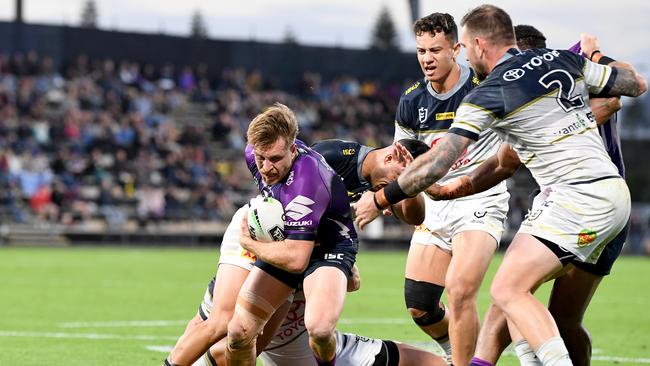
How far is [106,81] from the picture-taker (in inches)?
1427

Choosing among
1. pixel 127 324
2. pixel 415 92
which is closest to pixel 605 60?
pixel 415 92

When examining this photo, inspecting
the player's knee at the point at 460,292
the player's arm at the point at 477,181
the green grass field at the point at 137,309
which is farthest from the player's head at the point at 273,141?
the green grass field at the point at 137,309

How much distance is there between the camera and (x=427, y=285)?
8.05 m

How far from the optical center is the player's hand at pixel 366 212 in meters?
6.51

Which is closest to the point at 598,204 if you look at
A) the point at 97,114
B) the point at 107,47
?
the point at 97,114

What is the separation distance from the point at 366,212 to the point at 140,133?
91.7 ft

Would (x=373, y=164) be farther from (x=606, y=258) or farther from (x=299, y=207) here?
(x=606, y=258)

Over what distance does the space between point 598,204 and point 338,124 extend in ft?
110

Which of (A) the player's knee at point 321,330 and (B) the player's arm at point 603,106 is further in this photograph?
(B) the player's arm at point 603,106

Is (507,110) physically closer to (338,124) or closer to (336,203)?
(336,203)

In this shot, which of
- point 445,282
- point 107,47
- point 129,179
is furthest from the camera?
point 107,47

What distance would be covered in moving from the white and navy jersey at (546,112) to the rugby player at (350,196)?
32.5 inches

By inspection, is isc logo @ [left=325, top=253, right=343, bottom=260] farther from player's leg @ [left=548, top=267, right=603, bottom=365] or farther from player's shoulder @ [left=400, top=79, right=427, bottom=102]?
player's shoulder @ [left=400, top=79, right=427, bottom=102]

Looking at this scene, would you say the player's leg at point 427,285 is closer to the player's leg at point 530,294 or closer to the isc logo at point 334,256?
the isc logo at point 334,256
